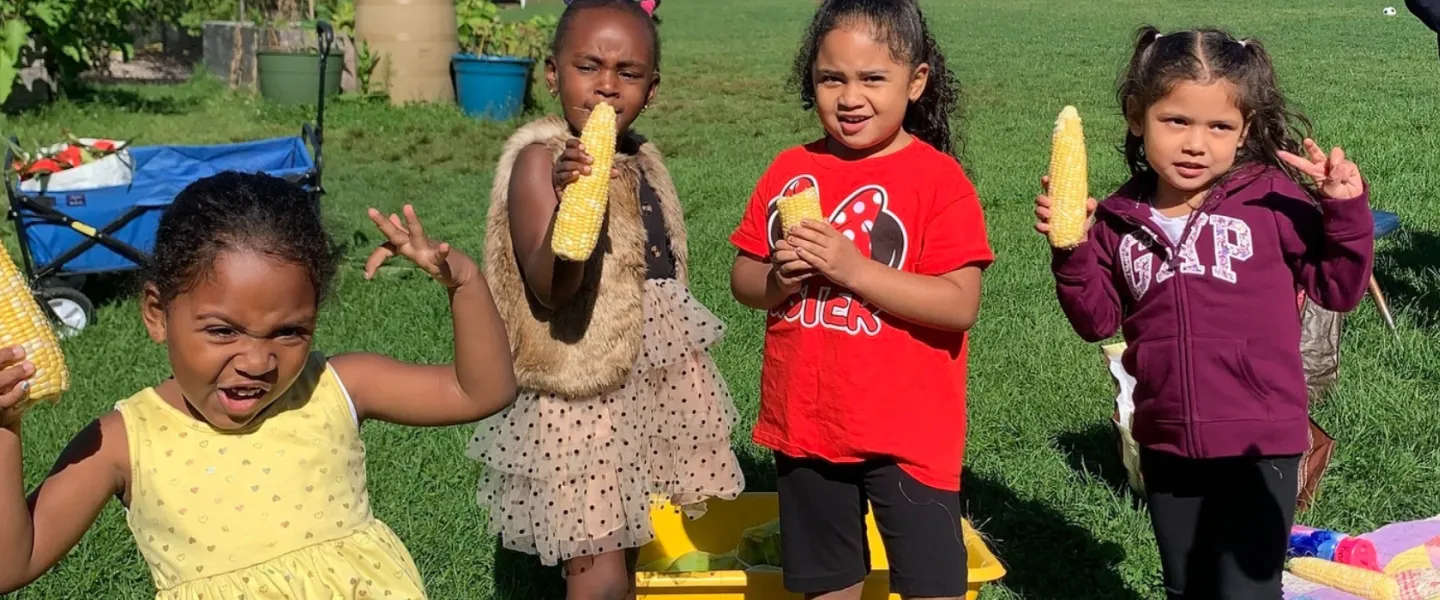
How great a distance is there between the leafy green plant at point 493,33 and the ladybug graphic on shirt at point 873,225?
11823 millimetres

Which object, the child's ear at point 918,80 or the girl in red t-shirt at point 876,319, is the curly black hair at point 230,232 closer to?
the girl in red t-shirt at point 876,319

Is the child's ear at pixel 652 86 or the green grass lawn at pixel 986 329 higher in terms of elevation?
the child's ear at pixel 652 86

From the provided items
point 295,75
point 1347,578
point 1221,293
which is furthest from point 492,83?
point 1221,293

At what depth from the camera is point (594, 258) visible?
118 inches

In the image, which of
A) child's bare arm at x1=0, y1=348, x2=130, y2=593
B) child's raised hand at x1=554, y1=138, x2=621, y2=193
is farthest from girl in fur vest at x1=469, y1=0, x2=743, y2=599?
child's bare arm at x1=0, y1=348, x2=130, y2=593

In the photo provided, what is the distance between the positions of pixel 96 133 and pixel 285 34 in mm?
4527

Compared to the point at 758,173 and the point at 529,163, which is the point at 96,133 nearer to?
the point at 758,173

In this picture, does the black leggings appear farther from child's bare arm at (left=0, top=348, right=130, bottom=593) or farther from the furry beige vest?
child's bare arm at (left=0, top=348, right=130, bottom=593)

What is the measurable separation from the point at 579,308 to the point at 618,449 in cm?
37

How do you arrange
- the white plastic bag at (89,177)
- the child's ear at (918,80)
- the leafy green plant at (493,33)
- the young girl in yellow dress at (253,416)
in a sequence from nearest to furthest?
the young girl in yellow dress at (253,416)
the child's ear at (918,80)
the white plastic bag at (89,177)
the leafy green plant at (493,33)

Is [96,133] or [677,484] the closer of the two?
[677,484]

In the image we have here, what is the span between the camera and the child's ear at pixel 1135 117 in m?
2.82

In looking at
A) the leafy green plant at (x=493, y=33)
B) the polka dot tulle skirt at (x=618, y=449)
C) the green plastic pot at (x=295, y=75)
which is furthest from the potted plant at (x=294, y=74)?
the polka dot tulle skirt at (x=618, y=449)

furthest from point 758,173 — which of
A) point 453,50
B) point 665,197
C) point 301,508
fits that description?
point 301,508
